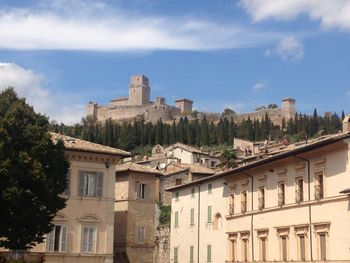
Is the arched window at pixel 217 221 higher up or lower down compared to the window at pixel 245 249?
higher up

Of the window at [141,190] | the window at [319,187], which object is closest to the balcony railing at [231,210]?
the window at [141,190]

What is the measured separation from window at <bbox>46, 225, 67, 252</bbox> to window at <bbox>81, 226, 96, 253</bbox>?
1266 millimetres

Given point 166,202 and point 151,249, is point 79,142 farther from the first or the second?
point 166,202

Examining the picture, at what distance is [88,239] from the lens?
4100 cm

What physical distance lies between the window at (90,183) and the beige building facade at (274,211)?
Answer: 8244 millimetres

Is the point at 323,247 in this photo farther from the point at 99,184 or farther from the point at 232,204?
the point at 99,184

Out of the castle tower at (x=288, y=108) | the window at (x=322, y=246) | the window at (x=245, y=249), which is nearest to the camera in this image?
the window at (x=322, y=246)

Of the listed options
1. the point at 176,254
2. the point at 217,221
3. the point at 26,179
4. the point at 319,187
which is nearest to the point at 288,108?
the point at 176,254

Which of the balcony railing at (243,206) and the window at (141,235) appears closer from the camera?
the balcony railing at (243,206)

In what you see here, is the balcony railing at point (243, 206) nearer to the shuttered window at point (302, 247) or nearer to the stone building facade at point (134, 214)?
the shuttered window at point (302, 247)

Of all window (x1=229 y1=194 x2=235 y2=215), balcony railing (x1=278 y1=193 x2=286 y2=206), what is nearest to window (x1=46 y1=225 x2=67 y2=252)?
window (x1=229 y1=194 x2=235 y2=215)

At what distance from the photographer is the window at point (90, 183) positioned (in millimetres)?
41438

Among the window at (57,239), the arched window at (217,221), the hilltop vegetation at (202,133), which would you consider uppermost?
the hilltop vegetation at (202,133)

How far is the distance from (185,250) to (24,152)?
2172cm
